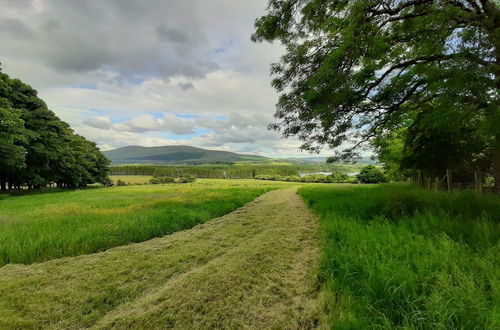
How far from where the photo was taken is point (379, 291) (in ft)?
10.7

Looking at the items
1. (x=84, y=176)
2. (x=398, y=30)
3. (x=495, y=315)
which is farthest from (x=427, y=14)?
(x=84, y=176)

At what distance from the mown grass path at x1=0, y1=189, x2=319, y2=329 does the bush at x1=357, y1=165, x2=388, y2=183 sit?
68.7 meters

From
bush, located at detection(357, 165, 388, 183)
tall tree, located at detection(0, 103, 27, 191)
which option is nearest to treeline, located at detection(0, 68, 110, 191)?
tall tree, located at detection(0, 103, 27, 191)

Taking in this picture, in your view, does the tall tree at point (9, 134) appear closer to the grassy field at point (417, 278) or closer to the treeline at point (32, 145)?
the treeline at point (32, 145)

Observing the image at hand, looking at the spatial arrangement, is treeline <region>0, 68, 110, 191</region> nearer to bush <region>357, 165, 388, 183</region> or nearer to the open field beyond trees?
the open field beyond trees

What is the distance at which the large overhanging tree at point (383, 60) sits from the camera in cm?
536

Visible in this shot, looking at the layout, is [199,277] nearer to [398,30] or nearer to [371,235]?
[371,235]

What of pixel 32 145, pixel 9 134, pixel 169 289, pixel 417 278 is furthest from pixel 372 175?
pixel 32 145

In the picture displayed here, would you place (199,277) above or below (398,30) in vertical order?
below

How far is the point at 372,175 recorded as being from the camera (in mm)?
67875

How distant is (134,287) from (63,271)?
2.32 m

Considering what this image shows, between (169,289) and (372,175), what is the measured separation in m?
75.6

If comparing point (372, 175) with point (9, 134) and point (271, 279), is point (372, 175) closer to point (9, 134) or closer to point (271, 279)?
point (271, 279)

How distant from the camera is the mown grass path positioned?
3262mm
